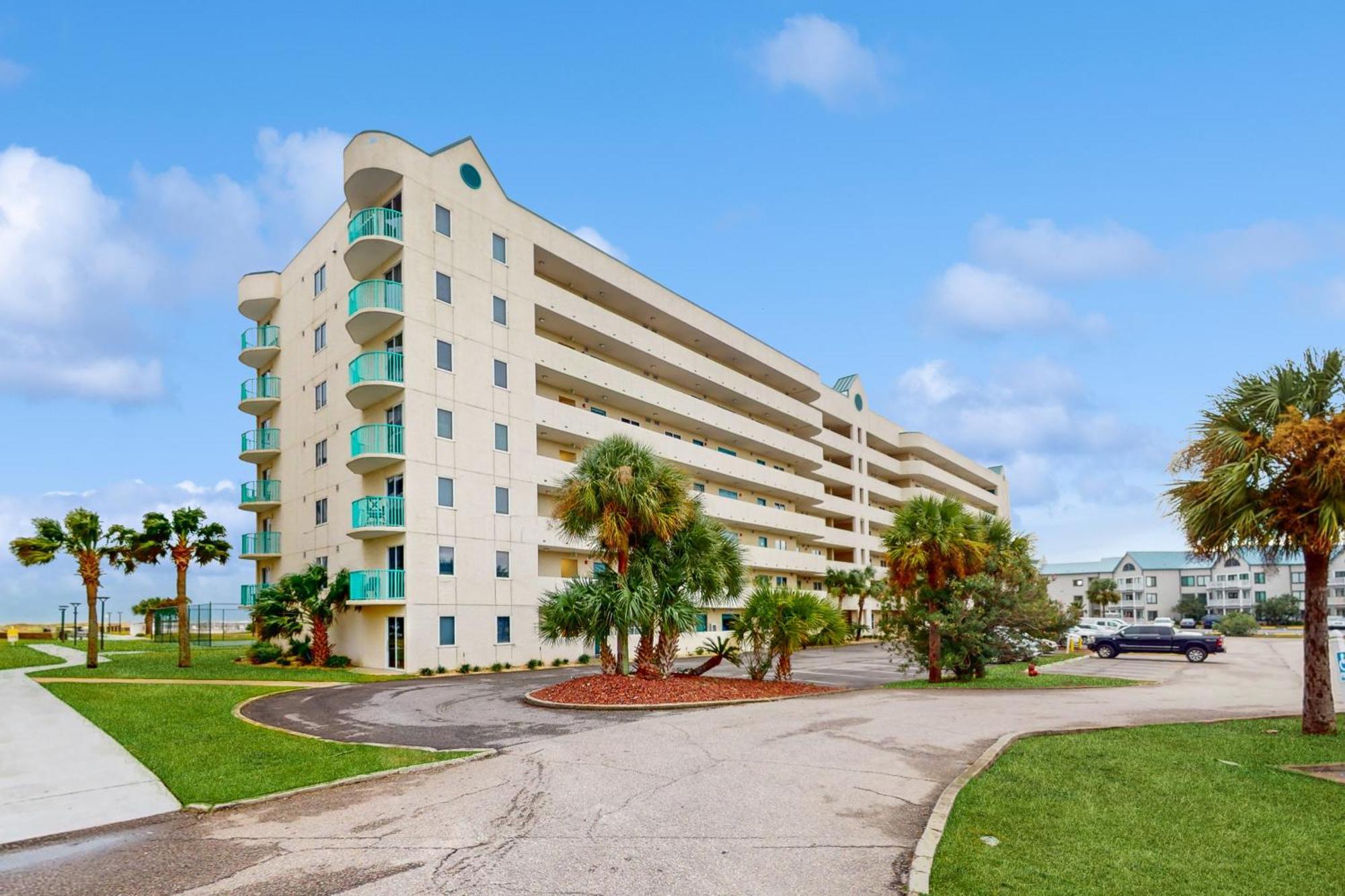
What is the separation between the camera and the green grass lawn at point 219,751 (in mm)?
11805

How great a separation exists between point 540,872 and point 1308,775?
10.4 m

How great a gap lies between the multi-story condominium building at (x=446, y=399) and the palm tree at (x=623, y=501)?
959cm

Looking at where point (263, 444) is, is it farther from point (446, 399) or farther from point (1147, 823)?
point (1147, 823)

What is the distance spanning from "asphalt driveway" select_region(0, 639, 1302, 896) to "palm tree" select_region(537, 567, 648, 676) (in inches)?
202

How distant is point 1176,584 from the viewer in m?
136

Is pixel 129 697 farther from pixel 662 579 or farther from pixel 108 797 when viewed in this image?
pixel 662 579

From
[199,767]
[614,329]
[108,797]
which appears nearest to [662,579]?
[199,767]

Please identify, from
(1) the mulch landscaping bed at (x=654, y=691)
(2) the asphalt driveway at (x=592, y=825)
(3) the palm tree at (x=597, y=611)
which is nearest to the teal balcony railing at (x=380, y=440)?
(3) the palm tree at (x=597, y=611)

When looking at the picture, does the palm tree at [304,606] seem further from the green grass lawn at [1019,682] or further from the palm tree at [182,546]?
the green grass lawn at [1019,682]

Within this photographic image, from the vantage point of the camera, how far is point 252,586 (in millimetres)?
42688

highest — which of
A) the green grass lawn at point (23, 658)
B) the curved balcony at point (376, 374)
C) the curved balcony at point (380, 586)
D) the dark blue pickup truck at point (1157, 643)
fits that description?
the curved balcony at point (376, 374)

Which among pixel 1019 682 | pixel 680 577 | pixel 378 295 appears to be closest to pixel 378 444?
pixel 378 295

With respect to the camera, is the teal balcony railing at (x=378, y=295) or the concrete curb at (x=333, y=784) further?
the teal balcony railing at (x=378, y=295)

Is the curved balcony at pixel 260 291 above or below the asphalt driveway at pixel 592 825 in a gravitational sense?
above
